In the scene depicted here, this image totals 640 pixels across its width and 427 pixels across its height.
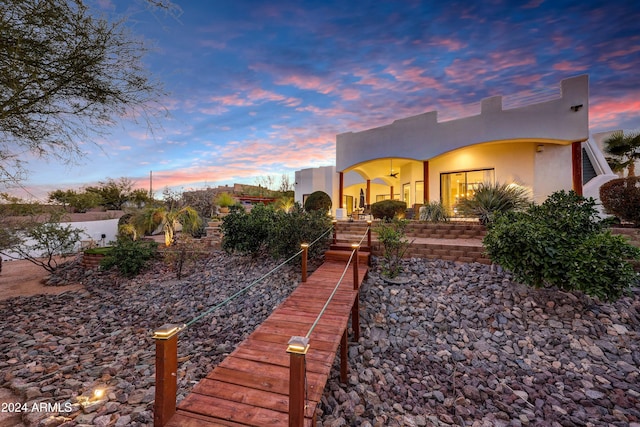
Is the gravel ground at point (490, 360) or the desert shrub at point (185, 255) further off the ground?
the desert shrub at point (185, 255)

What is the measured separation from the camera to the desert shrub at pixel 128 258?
820 cm

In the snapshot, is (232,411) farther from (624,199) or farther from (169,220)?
(169,220)

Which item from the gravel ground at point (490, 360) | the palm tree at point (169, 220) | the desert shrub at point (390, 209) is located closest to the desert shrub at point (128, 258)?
the palm tree at point (169, 220)

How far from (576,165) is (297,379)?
11.7 metres

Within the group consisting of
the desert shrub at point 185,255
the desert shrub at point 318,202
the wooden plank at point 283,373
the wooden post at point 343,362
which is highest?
the desert shrub at point 318,202

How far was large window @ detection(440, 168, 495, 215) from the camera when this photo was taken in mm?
11514

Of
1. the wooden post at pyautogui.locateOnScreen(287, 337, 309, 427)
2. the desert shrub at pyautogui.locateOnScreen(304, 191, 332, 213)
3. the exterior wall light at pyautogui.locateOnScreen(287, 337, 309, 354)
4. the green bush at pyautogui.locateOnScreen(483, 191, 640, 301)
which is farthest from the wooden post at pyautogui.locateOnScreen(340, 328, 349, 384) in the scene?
the desert shrub at pyautogui.locateOnScreen(304, 191, 332, 213)

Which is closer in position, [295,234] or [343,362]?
[343,362]

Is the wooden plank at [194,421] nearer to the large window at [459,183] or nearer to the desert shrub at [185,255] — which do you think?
the desert shrub at [185,255]

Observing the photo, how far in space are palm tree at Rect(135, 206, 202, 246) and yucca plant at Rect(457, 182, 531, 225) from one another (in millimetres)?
10733

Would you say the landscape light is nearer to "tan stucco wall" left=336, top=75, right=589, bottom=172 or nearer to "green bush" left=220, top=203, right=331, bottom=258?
"green bush" left=220, top=203, right=331, bottom=258

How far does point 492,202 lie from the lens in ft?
24.8

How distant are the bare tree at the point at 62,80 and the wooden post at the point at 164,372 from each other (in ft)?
Result: 11.6

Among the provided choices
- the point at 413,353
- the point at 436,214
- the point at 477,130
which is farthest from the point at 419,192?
the point at 413,353
